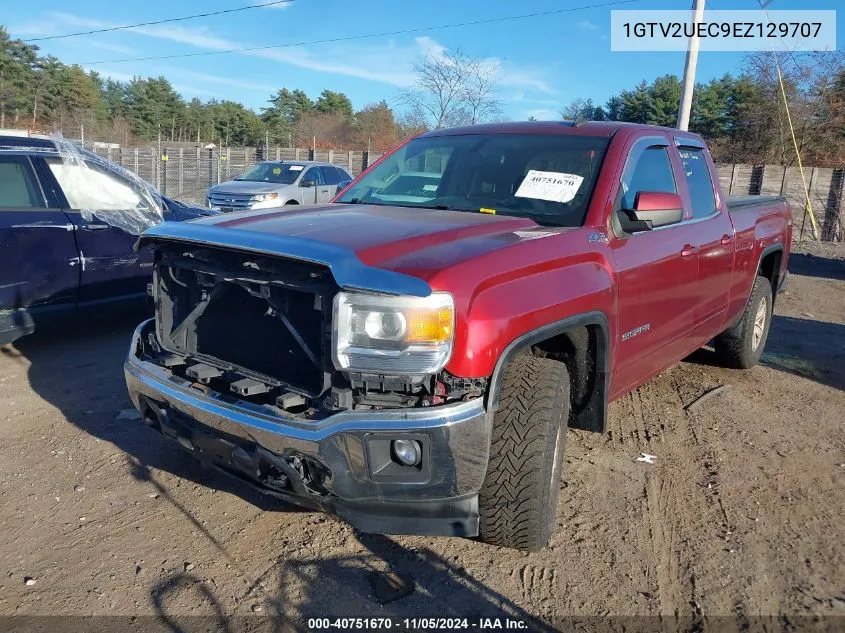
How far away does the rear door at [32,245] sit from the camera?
507 cm

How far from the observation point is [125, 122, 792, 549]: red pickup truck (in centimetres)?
239

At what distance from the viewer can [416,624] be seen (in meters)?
2.53

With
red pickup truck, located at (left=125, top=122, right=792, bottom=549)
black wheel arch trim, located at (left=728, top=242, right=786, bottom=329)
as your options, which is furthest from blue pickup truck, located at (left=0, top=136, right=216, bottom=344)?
black wheel arch trim, located at (left=728, top=242, right=786, bottom=329)

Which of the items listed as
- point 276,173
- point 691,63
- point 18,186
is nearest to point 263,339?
point 18,186

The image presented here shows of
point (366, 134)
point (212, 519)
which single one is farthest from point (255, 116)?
point (212, 519)

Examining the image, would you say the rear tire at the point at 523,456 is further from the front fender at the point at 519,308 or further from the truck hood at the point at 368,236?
the truck hood at the point at 368,236

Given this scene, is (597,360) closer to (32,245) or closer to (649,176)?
(649,176)

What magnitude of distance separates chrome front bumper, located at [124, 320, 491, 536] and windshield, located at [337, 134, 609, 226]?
4.71ft

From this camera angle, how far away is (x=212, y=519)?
3232 mm

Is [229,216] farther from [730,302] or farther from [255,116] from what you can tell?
[255,116]

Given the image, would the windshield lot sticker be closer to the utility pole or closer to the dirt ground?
the dirt ground

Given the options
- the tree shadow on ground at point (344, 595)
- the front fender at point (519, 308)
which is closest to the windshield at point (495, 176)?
the front fender at point (519, 308)

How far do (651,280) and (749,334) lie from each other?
8.18 feet

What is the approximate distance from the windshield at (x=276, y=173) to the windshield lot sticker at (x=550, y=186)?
44.8 feet
